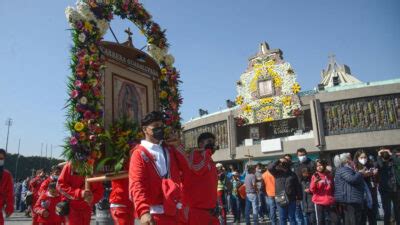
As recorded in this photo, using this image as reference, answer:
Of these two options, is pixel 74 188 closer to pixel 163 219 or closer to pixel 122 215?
pixel 122 215

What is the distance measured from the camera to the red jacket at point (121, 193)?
213 inches

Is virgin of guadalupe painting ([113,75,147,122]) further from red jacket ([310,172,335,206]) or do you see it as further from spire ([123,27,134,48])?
red jacket ([310,172,335,206])

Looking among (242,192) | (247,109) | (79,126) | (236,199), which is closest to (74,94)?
(79,126)

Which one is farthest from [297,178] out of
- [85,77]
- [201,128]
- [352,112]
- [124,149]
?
[201,128]

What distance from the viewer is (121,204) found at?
5.37 metres

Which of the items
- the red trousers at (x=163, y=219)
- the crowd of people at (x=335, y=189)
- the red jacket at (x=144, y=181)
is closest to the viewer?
the red jacket at (x=144, y=181)

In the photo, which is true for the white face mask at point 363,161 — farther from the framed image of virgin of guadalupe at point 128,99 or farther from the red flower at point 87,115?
the red flower at point 87,115

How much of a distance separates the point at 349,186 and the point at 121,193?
16.3 feet

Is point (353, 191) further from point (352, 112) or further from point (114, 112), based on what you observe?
point (352, 112)

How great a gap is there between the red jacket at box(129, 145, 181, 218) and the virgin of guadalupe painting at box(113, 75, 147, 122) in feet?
7.06

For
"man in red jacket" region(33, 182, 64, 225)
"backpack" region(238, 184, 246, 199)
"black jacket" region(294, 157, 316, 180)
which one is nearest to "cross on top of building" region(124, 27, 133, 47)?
"man in red jacket" region(33, 182, 64, 225)

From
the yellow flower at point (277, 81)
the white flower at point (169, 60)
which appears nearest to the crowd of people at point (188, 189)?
the white flower at point (169, 60)

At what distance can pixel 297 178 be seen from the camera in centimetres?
919

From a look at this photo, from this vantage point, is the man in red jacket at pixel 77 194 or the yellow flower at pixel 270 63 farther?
the yellow flower at pixel 270 63
